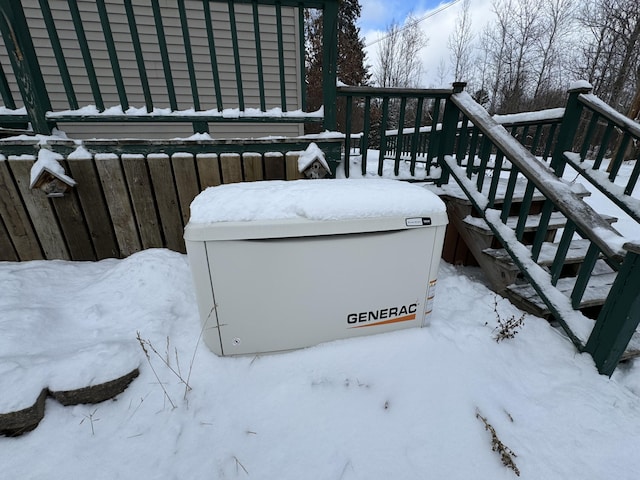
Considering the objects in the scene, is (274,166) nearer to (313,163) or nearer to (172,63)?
(313,163)

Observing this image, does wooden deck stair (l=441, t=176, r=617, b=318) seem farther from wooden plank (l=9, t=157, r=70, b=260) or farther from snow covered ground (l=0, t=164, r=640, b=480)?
wooden plank (l=9, t=157, r=70, b=260)

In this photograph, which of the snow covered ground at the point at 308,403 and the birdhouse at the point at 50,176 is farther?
the birdhouse at the point at 50,176

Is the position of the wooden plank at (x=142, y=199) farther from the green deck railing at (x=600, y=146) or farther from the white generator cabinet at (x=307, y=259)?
the green deck railing at (x=600, y=146)

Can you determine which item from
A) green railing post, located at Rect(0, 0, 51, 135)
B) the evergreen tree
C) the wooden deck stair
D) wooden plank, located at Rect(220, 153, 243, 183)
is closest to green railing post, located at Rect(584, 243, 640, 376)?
the wooden deck stair

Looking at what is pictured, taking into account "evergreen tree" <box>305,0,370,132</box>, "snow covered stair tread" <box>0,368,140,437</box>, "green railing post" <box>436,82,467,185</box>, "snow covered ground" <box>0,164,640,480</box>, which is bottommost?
"snow covered ground" <box>0,164,640,480</box>

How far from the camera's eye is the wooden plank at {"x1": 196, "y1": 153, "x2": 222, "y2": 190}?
2.16 metres

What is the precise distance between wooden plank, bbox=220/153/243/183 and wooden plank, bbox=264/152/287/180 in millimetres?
218

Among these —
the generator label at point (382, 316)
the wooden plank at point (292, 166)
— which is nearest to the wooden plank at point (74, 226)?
the wooden plank at point (292, 166)

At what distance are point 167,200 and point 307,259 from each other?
1.55 meters

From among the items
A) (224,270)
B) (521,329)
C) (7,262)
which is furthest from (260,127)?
(521,329)

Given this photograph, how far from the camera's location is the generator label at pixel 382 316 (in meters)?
1.45

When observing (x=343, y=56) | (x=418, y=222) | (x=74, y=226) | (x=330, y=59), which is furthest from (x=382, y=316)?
(x=343, y=56)

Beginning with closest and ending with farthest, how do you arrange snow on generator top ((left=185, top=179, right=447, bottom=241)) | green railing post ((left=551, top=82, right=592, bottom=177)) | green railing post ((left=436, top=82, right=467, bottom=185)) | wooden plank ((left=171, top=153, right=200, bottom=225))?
snow on generator top ((left=185, top=179, right=447, bottom=241)) → wooden plank ((left=171, top=153, right=200, bottom=225)) → green railing post ((left=551, top=82, right=592, bottom=177)) → green railing post ((left=436, top=82, right=467, bottom=185))

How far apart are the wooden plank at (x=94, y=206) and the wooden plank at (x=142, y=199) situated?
8.5 inches
